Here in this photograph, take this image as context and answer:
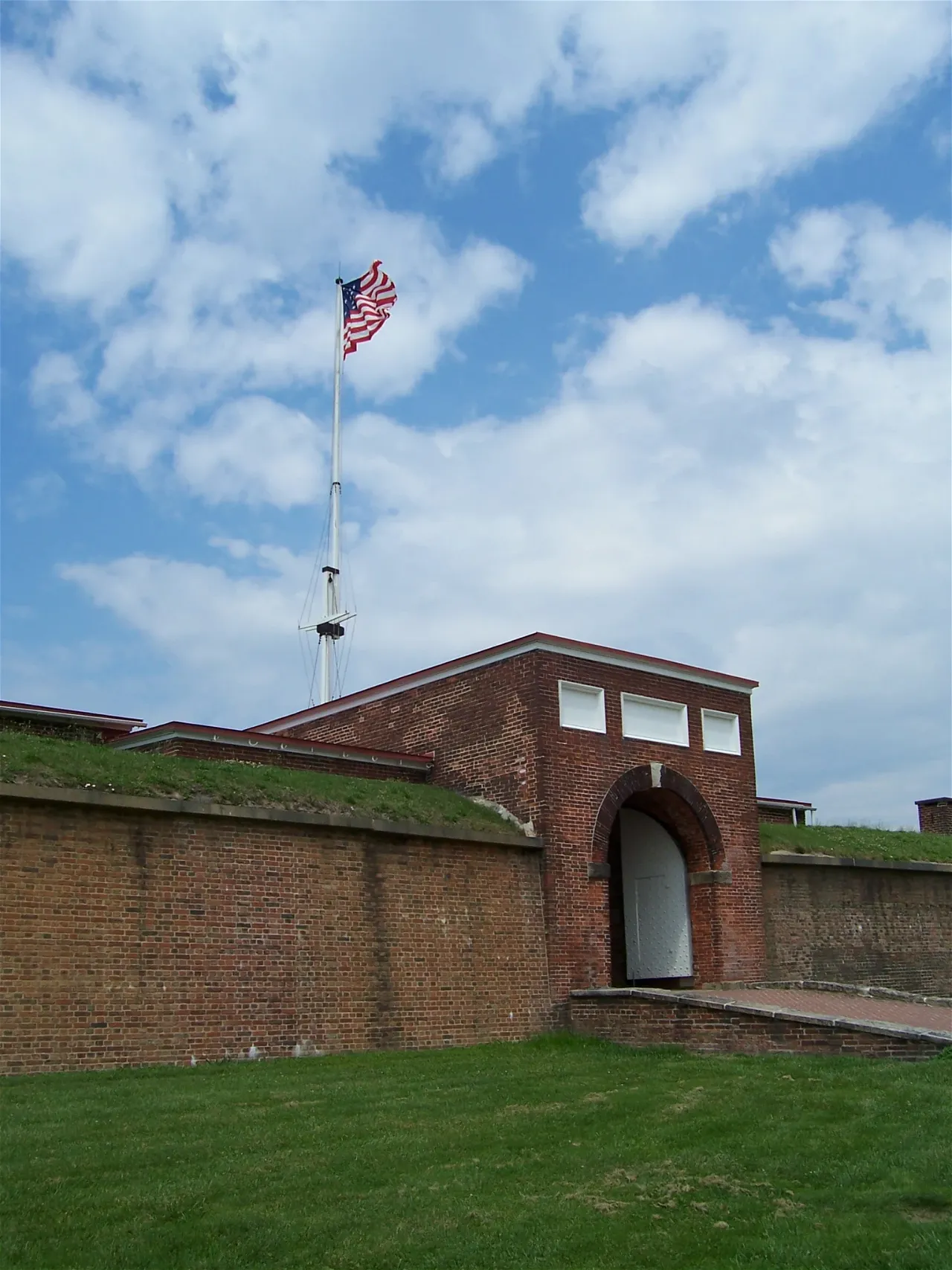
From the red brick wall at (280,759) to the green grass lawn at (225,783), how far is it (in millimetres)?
1055

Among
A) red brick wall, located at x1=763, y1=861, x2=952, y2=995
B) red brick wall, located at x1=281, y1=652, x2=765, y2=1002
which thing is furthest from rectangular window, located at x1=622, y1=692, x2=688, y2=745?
red brick wall, located at x1=763, y1=861, x2=952, y2=995

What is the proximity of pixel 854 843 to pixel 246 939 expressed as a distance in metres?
13.6

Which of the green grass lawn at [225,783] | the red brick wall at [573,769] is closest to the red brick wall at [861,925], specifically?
the red brick wall at [573,769]

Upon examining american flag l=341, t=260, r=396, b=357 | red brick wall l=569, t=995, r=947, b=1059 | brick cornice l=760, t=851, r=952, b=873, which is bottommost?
red brick wall l=569, t=995, r=947, b=1059

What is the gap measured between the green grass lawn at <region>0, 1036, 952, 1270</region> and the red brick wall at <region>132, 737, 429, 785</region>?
5.82m

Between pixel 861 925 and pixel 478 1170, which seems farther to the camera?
pixel 861 925

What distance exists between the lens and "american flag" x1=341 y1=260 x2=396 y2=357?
2784 centimetres

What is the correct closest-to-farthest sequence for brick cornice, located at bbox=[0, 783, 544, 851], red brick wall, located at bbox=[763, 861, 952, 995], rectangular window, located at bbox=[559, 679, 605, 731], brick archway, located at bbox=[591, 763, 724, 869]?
brick cornice, located at bbox=[0, 783, 544, 851] < brick archway, located at bbox=[591, 763, 724, 869] < rectangular window, located at bbox=[559, 679, 605, 731] < red brick wall, located at bbox=[763, 861, 952, 995]

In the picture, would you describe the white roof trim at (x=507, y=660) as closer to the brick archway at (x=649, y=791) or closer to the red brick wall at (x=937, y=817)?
the brick archway at (x=649, y=791)

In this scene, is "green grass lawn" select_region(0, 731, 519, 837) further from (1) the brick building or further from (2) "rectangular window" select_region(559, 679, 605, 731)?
(2) "rectangular window" select_region(559, 679, 605, 731)

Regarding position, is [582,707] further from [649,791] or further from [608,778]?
[649,791]

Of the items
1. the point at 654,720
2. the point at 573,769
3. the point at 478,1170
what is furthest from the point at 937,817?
the point at 478,1170

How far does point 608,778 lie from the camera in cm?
1845

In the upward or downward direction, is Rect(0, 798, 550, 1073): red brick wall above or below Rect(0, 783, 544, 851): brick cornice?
below
